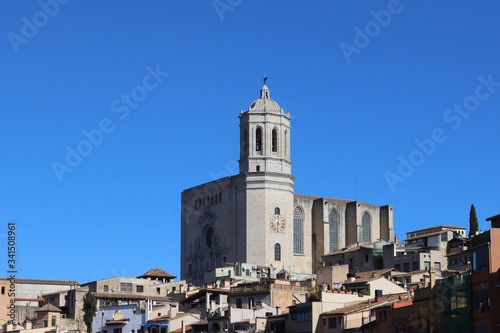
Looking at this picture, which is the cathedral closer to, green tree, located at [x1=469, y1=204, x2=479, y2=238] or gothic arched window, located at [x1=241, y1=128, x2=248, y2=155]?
gothic arched window, located at [x1=241, y1=128, x2=248, y2=155]

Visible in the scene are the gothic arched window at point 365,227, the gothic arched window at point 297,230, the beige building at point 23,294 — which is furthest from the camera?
the gothic arched window at point 365,227

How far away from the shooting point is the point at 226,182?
11406 cm

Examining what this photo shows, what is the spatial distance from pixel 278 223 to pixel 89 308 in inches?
1394

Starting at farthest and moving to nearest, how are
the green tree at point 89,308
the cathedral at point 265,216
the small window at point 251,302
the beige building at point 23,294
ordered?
the cathedral at point 265,216, the beige building at point 23,294, the green tree at point 89,308, the small window at point 251,302

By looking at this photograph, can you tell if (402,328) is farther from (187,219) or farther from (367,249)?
(187,219)

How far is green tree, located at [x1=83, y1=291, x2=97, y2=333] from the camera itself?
254ft

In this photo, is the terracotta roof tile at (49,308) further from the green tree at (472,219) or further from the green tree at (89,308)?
the green tree at (472,219)

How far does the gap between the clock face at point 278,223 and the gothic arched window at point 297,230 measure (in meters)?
4.89

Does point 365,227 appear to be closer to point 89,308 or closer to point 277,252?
point 277,252

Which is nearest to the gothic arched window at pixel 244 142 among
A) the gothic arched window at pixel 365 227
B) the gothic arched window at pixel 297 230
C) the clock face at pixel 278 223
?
the clock face at pixel 278 223

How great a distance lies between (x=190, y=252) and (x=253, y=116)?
16095 millimetres

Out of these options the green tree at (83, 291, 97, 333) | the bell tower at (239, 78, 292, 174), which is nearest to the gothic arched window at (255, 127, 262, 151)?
the bell tower at (239, 78, 292, 174)

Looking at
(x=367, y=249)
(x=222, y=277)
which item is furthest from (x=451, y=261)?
(x=222, y=277)

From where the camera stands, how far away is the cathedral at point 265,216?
10962 centimetres
